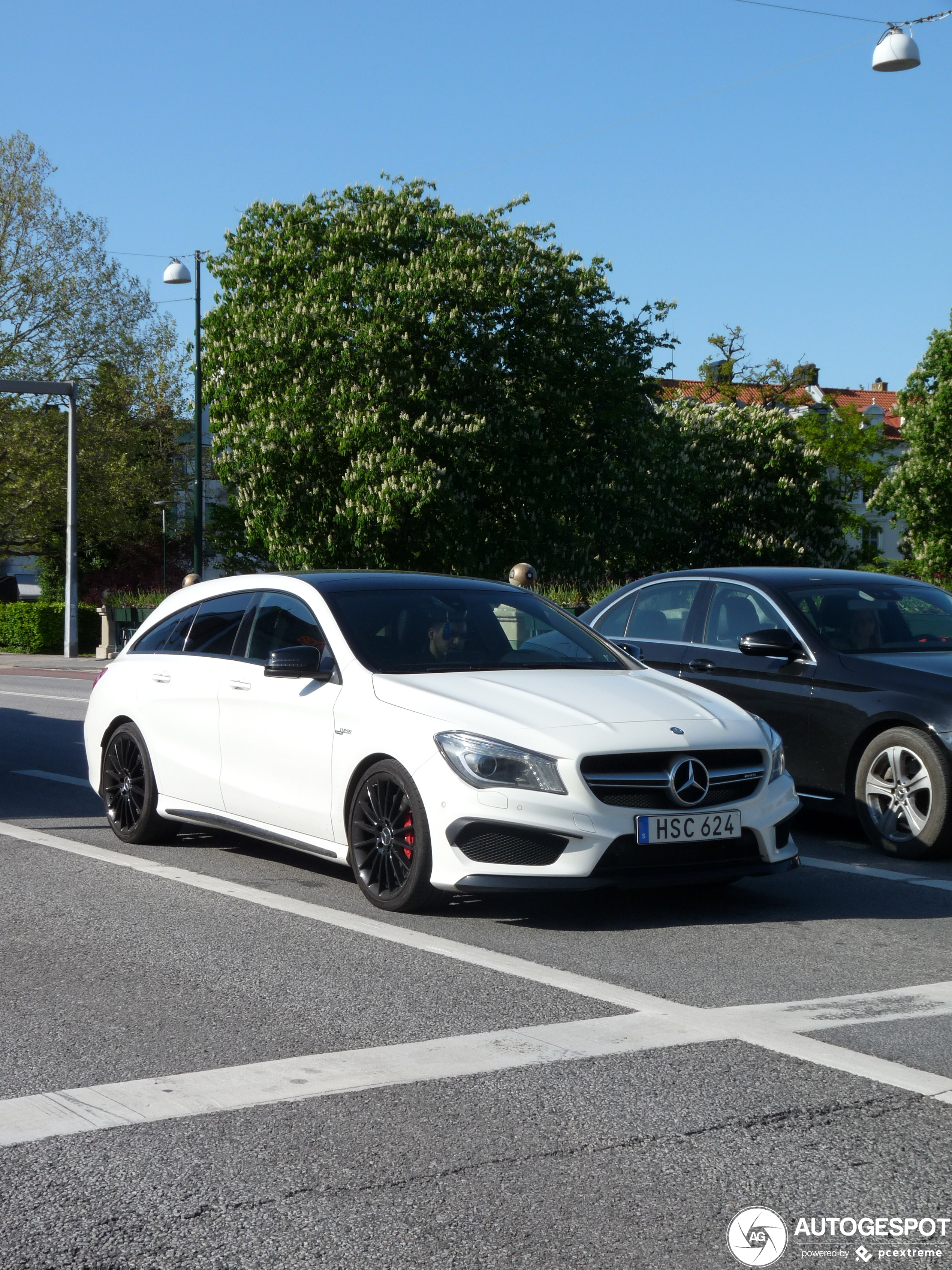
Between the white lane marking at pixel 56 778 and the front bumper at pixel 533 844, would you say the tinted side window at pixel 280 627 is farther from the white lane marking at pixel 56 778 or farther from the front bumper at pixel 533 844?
the white lane marking at pixel 56 778

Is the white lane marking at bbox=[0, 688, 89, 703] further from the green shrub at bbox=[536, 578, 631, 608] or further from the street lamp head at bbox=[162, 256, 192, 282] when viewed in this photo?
the street lamp head at bbox=[162, 256, 192, 282]

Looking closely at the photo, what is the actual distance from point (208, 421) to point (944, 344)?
26.6 m

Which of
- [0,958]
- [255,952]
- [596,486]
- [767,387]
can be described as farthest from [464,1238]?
[767,387]

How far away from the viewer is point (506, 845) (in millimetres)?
6270

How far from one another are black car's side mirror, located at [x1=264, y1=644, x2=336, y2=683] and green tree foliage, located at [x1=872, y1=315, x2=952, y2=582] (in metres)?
45.7

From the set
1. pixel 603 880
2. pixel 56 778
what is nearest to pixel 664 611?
pixel 603 880

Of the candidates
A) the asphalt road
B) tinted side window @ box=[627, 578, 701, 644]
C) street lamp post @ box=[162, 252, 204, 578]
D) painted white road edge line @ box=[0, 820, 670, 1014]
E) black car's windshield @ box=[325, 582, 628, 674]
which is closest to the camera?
the asphalt road

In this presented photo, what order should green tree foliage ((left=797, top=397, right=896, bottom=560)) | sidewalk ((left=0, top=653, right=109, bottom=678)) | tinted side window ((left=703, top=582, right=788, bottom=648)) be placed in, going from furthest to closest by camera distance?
green tree foliage ((left=797, top=397, right=896, bottom=560)), sidewalk ((left=0, top=653, right=109, bottom=678)), tinted side window ((left=703, top=582, right=788, bottom=648))

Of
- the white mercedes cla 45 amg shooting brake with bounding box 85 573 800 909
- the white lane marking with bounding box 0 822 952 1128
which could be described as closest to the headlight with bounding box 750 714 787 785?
the white mercedes cla 45 amg shooting brake with bounding box 85 573 800 909

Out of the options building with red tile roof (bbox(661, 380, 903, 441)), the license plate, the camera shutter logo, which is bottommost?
the camera shutter logo

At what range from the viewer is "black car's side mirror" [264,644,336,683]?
7.22 meters

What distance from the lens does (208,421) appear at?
4256 cm

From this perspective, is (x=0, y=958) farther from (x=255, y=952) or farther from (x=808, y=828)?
(x=808, y=828)
